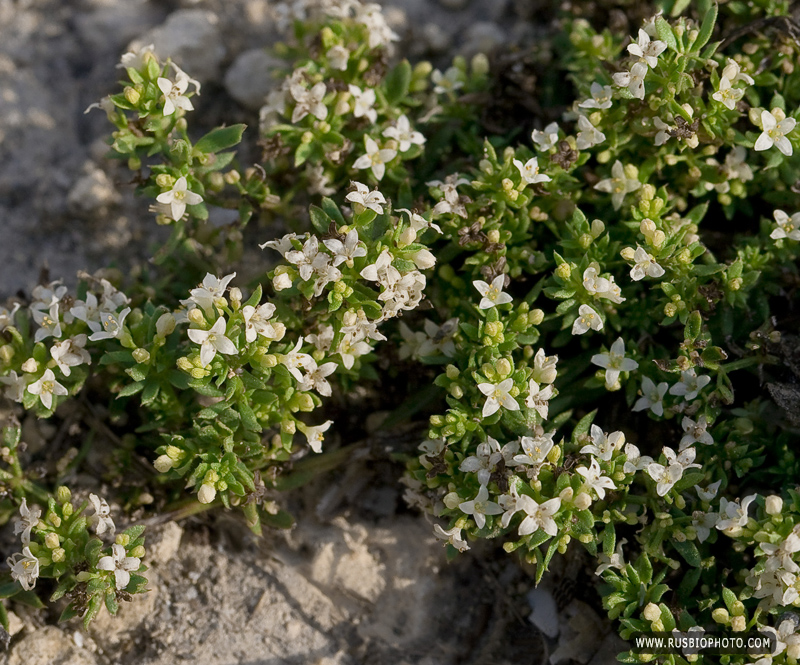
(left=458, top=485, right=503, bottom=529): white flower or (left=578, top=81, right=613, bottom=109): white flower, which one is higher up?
(left=578, top=81, right=613, bottom=109): white flower

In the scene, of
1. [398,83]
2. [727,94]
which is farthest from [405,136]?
[727,94]

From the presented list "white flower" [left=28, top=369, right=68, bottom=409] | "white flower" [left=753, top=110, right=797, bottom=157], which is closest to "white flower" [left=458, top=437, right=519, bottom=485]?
"white flower" [left=753, top=110, right=797, bottom=157]

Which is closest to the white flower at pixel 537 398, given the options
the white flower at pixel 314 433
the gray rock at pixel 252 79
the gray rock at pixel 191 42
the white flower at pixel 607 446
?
the white flower at pixel 607 446

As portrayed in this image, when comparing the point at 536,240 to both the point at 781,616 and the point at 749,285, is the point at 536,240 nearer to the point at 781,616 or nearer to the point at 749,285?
the point at 749,285

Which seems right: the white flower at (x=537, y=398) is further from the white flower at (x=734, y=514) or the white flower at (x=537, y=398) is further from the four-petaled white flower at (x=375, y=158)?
the four-petaled white flower at (x=375, y=158)

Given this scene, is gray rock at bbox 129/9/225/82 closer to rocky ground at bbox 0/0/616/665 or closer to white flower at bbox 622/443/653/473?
rocky ground at bbox 0/0/616/665
